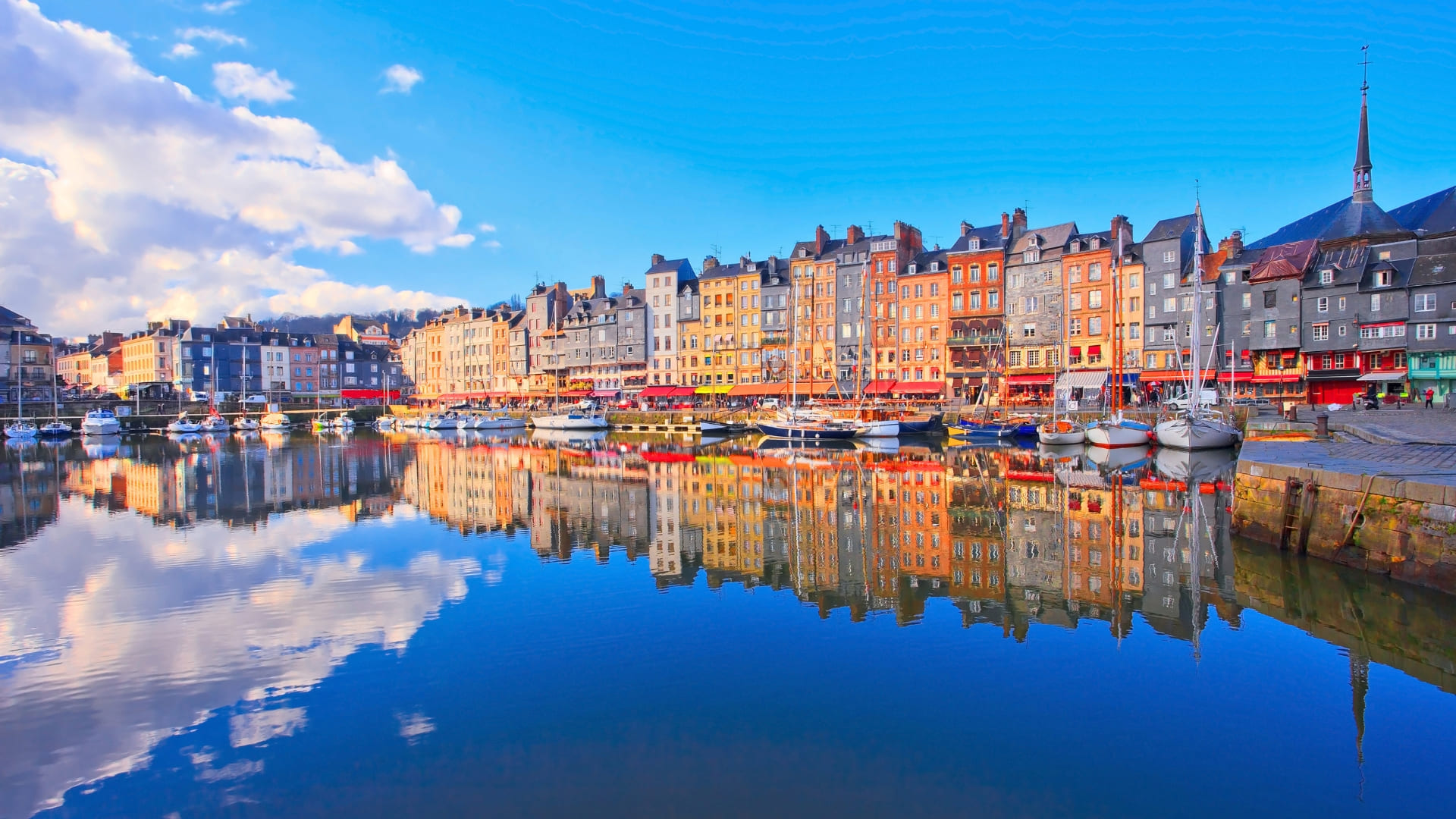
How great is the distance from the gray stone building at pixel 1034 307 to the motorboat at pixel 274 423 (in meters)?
64.0

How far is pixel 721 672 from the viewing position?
8.38 meters

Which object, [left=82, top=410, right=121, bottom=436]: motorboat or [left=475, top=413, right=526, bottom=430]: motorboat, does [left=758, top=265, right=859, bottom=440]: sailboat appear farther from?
[left=82, top=410, right=121, bottom=436]: motorboat

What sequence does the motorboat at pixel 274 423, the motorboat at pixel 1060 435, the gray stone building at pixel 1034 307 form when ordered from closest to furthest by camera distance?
the motorboat at pixel 1060 435 → the gray stone building at pixel 1034 307 → the motorboat at pixel 274 423

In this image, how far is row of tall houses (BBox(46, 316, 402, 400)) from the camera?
94.2m

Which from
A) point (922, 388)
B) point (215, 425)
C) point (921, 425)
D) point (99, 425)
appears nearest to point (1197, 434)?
point (921, 425)

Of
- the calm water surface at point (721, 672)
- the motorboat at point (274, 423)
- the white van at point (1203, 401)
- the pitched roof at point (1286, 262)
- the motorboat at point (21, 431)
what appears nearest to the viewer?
the calm water surface at point (721, 672)

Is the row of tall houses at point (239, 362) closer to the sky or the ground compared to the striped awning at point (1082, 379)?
closer to the sky

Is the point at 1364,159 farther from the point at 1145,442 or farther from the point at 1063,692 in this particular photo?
the point at 1063,692

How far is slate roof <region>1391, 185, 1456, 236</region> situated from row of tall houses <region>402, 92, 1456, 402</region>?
0.30 m

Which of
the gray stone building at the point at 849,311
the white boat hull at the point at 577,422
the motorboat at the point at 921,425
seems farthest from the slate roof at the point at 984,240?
the white boat hull at the point at 577,422

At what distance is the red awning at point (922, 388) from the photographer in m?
57.5

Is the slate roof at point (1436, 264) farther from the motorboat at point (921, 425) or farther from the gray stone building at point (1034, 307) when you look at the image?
the motorboat at point (921, 425)

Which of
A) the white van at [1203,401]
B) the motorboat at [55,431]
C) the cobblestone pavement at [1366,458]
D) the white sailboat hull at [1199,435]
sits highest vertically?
the white van at [1203,401]

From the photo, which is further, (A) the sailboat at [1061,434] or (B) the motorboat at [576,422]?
(B) the motorboat at [576,422]
